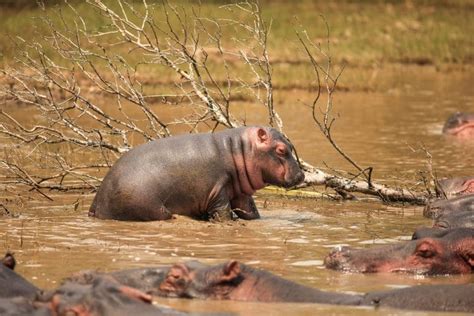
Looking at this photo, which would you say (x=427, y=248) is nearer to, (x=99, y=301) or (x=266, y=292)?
(x=266, y=292)

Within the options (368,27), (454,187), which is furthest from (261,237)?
(368,27)

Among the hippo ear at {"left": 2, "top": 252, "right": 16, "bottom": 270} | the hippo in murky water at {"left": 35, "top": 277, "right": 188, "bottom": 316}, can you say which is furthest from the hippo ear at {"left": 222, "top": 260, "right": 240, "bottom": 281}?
the hippo ear at {"left": 2, "top": 252, "right": 16, "bottom": 270}

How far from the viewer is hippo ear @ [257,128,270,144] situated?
36.9 ft

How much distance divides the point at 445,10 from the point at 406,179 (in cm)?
1827

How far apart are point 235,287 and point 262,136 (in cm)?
377

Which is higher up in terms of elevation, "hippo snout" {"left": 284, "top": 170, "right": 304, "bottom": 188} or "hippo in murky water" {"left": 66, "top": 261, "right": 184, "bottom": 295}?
"hippo snout" {"left": 284, "top": 170, "right": 304, "bottom": 188}

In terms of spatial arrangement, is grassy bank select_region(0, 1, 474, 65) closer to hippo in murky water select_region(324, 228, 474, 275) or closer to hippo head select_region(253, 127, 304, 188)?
hippo head select_region(253, 127, 304, 188)

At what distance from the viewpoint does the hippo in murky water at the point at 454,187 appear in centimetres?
1201

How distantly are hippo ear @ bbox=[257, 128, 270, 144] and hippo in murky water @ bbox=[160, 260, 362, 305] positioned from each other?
11.9 ft

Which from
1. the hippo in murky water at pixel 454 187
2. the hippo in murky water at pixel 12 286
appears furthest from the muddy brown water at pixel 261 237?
the hippo in murky water at pixel 12 286

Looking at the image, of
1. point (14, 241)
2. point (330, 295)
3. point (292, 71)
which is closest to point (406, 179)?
point (14, 241)

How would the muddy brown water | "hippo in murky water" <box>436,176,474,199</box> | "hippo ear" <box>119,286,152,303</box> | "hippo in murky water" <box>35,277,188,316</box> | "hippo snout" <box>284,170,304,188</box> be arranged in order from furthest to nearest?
"hippo in murky water" <box>436,176,474,199</box>
"hippo snout" <box>284,170,304,188</box>
the muddy brown water
"hippo ear" <box>119,286,152,303</box>
"hippo in murky water" <box>35,277,188,316</box>

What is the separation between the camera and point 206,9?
90.2ft

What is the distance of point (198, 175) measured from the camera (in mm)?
11008
